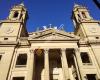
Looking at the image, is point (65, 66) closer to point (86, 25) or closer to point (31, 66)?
point (31, 66)

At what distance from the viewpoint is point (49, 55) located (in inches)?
1123

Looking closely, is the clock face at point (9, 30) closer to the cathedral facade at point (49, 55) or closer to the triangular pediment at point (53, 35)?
the cathedral facade at point (49, 55)

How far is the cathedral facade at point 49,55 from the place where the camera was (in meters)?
24.4

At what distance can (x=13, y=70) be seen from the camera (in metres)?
24.7

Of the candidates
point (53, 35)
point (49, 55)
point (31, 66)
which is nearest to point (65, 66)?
point (49, 55)

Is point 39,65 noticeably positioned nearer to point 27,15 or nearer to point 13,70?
point 13,70

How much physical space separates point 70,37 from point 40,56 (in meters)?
6.46

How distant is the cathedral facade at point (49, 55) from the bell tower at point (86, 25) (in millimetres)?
202

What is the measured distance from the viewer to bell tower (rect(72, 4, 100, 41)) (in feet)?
103

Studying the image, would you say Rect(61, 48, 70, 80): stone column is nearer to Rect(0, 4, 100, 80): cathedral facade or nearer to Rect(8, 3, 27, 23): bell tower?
Rect(0, 4, 100, 80): cathedral facade

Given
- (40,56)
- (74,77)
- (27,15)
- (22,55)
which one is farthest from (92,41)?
(27,15)

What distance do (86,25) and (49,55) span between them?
11.2m

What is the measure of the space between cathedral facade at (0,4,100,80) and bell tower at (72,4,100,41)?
0.20 metres

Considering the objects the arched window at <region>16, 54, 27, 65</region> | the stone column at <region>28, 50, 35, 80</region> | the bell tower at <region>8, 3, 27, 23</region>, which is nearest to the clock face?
the bell tower at <region>8, 3, 27, 23</region>
